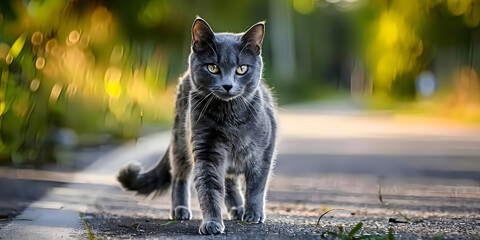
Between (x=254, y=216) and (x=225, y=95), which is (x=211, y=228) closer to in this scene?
(x=254, y=216)

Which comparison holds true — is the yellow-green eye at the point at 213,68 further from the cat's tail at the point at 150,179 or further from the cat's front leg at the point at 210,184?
the cat's tail at the point at 150,179

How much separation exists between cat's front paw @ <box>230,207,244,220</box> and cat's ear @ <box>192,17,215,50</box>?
1.11m

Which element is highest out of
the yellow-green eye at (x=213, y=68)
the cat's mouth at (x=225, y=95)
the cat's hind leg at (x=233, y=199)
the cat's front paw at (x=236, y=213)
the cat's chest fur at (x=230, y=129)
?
the yellow-green eye at (x=213, y=68)

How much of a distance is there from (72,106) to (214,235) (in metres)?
5.07

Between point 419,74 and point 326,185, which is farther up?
point 419,74

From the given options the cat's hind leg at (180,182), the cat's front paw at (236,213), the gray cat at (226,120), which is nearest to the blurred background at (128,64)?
the cat's hind leg at (180,182)

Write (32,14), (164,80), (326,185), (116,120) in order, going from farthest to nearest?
(164,80) → (116,120) → (326,185) → (32,14)

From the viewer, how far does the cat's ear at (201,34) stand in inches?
165

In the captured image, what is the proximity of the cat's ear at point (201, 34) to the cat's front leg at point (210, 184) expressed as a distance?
63 centimetres

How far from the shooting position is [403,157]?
9617 millimetres

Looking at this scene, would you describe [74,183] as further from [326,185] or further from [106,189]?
[326,185]

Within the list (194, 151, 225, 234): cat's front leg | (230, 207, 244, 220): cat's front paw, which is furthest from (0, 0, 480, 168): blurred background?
(194, 151, 225, 234): cat's front leg

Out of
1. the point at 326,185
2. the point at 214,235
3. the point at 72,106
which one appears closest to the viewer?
the point at 214,235

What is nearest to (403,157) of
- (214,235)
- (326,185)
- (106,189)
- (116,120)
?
(326,185)
